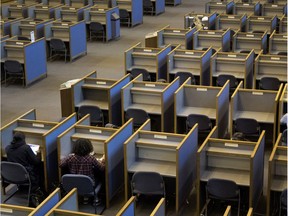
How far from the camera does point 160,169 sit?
24.0 ft

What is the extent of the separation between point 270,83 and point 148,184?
170 inches

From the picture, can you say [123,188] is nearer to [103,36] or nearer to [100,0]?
[103,36]

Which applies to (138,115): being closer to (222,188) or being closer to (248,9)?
(222,188)

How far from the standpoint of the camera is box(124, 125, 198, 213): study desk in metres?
7.23

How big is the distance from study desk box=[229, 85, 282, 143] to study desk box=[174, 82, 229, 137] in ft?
0.73

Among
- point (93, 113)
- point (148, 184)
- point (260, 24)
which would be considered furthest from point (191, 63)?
point (148, 184)

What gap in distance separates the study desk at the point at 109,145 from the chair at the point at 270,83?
3.60 meters

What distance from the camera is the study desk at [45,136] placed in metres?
7.62

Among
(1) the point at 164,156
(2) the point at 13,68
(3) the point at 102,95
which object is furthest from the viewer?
(2) the point at 13,68

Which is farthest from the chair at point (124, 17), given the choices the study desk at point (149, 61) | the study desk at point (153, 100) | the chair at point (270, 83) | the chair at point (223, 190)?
the chair at point (223, 190)

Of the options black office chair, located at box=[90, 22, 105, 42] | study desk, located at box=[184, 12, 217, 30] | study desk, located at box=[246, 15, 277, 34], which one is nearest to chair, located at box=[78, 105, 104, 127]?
study desk, located at box=[184, 12, 217, 30]

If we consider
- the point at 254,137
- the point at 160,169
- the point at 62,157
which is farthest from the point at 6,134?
the point at 254,137

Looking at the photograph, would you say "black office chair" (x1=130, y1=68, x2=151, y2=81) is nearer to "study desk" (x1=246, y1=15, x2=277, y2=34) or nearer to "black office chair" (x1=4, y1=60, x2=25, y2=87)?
"black office chair" (x1=4, y1=60, x2=25, y2=87)

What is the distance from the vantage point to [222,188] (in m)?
6.79
